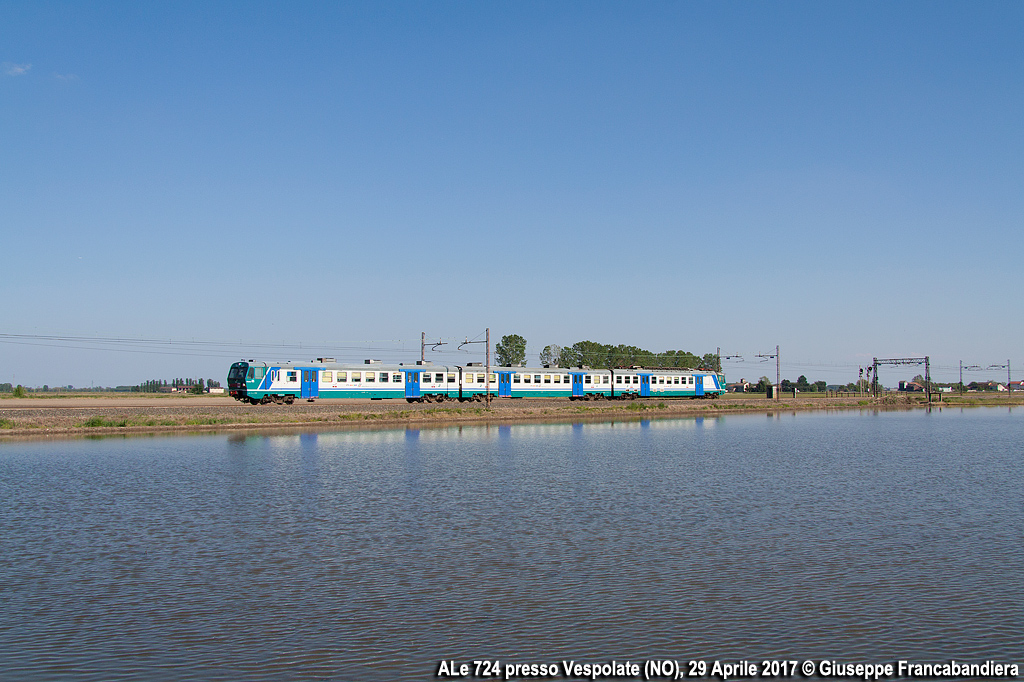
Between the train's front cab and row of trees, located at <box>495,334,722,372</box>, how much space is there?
7498cm

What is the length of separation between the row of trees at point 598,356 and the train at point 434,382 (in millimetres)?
52456

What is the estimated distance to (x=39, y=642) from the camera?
9836 millimetres

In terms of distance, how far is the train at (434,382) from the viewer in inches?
2473

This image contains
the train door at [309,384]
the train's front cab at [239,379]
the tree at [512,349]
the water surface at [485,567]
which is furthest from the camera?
the tree at [512,349]

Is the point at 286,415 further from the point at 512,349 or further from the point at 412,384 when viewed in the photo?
the point at 512,349

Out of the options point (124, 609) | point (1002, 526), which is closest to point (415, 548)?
point (124, 609)

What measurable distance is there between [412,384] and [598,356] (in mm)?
81444

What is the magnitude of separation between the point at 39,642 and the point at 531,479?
1643 cm

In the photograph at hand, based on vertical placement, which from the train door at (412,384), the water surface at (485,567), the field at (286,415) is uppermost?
the train door at (412,384)

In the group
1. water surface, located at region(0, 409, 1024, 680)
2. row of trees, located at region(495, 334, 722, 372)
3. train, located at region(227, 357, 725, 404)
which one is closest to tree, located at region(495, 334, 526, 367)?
row of trees, located at region(495, 334, 722, 372)

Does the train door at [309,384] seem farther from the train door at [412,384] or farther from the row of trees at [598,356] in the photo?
the row of trees at [598,356]

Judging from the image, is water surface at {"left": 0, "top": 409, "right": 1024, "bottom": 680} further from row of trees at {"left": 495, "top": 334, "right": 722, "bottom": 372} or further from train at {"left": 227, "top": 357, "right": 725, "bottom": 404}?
row of trees at {"left": 495, "top": 334, "right": 722, "bottom": 372}

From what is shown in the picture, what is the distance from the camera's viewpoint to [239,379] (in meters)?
62.3

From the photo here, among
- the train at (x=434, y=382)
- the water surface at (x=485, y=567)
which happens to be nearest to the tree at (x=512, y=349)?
the train at (x=434, y=382)
